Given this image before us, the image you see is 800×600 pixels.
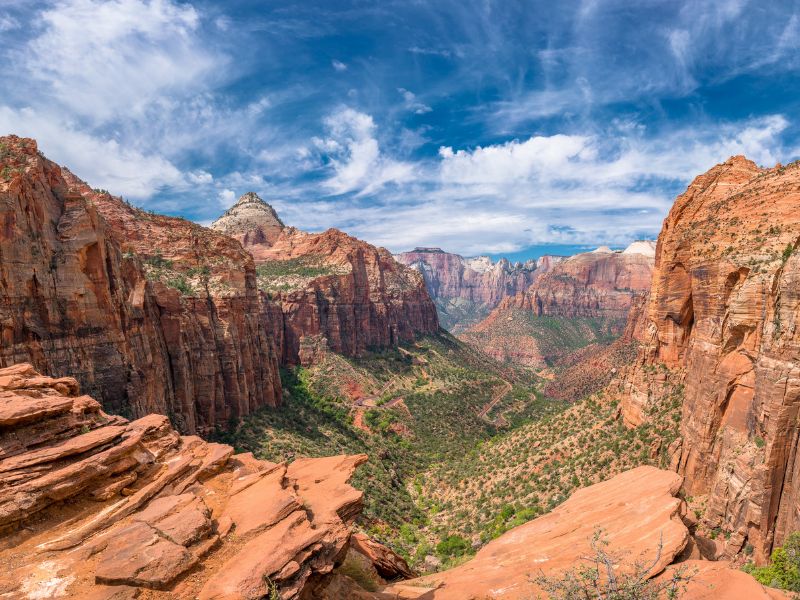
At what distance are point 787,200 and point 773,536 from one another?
2137 cm

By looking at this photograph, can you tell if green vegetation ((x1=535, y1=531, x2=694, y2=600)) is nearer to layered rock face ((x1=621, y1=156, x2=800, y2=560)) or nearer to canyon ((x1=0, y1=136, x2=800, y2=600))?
canyon ((x1=0, y1=136, x2=800, y2=600))

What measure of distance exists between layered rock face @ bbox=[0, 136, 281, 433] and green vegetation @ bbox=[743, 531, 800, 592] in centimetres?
4314

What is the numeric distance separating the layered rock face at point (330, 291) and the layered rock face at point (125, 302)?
30.5 meters

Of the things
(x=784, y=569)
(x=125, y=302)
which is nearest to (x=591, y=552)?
(x=784, y=569)

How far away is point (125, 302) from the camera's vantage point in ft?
116

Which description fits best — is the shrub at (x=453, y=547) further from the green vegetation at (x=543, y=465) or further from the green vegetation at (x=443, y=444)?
the green vegetation at (x=543, y=465)

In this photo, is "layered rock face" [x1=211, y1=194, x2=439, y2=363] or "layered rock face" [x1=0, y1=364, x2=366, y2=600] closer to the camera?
"layered rock face" [x1=0, y1=364, x2=366, y2=600]

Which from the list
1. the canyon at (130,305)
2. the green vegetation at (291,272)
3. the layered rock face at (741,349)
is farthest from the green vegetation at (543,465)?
the green vegetation at (291,272)

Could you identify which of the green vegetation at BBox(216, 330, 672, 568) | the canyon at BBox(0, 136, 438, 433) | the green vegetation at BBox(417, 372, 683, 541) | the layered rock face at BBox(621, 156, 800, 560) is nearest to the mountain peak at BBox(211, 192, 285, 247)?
the canyon at BBox(0, 136, 438, 433)

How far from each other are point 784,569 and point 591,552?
15109 millimetres

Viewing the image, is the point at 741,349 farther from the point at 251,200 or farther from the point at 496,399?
the point at 251,200

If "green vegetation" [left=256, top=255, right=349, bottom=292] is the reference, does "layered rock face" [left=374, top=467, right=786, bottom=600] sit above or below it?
below

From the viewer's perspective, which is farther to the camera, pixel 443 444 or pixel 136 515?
pixel 443 444

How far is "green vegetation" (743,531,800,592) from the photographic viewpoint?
61.0 feet
